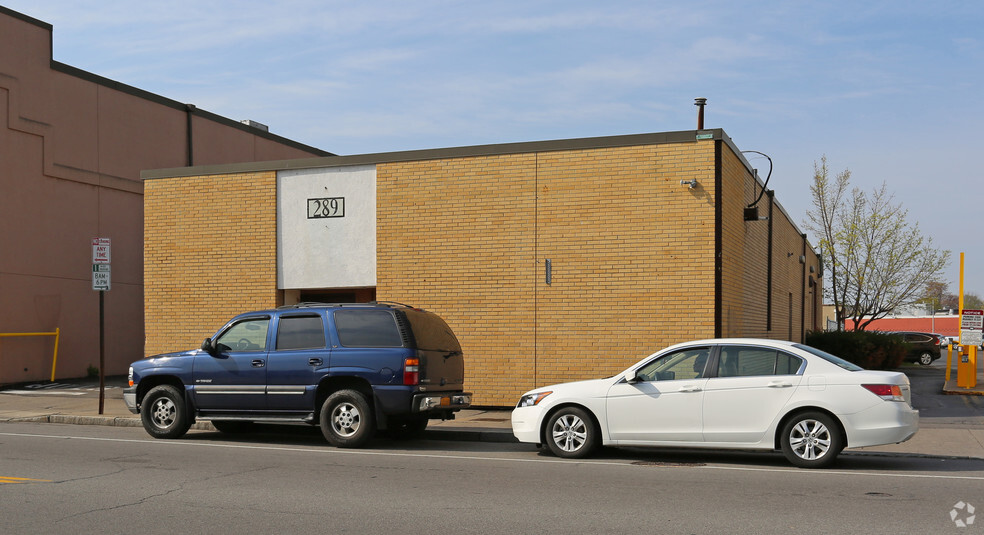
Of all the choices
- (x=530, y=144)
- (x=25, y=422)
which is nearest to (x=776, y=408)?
(x=530, y=144)

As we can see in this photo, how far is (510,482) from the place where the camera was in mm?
9602

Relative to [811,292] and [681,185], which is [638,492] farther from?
[811,292]

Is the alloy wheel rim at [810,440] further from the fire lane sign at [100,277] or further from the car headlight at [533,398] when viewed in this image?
the fire lane sign at [100,277]

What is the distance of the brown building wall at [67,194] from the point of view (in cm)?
2283

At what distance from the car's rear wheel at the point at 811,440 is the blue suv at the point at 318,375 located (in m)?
4.64

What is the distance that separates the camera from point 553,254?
16719mm

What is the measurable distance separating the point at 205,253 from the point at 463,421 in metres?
7.24

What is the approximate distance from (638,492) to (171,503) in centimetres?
433

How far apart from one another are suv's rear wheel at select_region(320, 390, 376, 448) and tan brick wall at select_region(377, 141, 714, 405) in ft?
15.7

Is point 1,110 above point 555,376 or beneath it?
above

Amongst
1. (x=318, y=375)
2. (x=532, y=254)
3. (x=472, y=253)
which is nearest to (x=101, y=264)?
(x=318, y=375)

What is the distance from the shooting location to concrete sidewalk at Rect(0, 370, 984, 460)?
40.9 feet

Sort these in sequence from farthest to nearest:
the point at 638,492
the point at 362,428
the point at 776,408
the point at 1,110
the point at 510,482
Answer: the point at 1,110 → the point at 362,428 → the point at 776,408 → the point at 510,482 → the point at 638,492

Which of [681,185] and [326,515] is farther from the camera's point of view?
[681,185]
